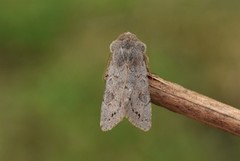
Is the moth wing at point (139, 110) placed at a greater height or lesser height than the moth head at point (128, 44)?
lesser

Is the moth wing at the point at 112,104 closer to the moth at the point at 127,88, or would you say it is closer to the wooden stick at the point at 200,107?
the moth at the point at 127,88

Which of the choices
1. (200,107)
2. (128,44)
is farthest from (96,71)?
(200,107)

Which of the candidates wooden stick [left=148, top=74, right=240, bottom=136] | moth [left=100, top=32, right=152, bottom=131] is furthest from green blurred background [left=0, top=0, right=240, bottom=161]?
wooden stick [left=148, top=74, right=240, bottom=136]

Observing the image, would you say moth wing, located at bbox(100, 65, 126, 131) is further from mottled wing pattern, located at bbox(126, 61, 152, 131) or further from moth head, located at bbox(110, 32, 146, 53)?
moth head, located at bbox(110, 32, 146, 53)

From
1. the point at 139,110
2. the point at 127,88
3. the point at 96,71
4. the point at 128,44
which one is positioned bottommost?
the point at 96,71

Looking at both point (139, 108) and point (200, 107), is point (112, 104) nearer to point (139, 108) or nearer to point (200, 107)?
point (139, 108)

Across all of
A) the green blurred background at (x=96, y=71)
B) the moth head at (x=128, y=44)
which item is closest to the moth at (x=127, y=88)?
the moth head at (x=128, y=44)

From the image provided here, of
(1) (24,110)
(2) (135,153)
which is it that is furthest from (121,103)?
(1) (24,110)
